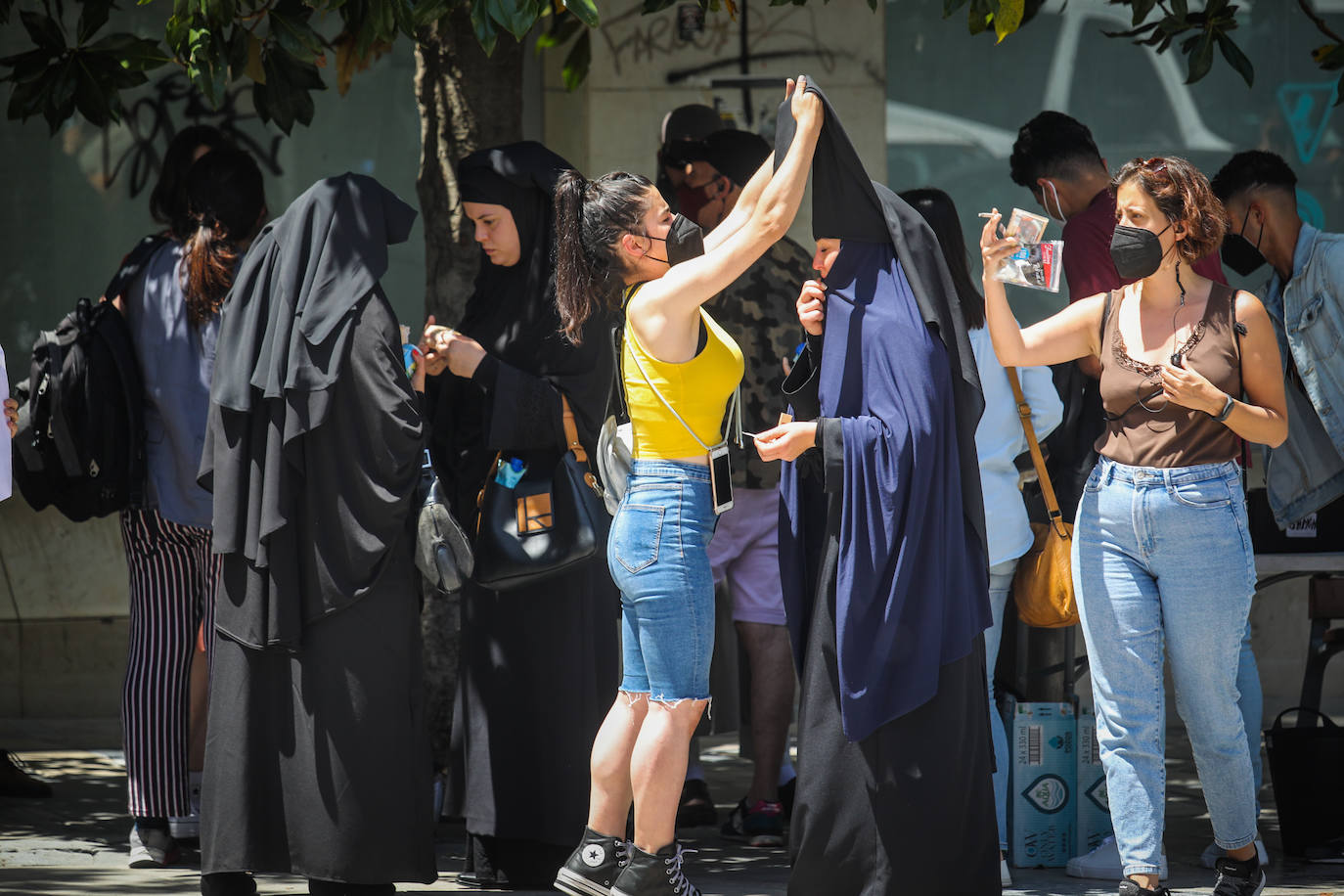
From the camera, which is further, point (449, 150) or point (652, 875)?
point (449, 150)

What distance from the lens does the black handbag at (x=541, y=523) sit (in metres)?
4.83

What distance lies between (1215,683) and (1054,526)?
83 cm

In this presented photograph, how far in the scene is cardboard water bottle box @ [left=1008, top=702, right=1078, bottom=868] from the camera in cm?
522

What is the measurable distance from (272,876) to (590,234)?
2.22 m

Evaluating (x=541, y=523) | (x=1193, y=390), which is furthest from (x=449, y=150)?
(x=1193, y=390)

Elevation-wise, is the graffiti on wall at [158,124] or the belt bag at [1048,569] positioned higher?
the graffiti on wall at [158,124]

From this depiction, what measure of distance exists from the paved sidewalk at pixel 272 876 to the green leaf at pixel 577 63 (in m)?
2.86

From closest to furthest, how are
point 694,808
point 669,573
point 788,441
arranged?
point 788,441 → point 669,573 → point 694,808

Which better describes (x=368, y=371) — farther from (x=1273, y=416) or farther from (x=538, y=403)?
(x=1273, y=416)

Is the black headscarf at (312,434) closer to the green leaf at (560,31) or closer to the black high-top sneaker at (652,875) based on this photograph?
the black high-top sneaker at (652,875)

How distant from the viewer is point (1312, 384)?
537 centimetres

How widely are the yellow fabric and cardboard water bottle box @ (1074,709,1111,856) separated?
170cm

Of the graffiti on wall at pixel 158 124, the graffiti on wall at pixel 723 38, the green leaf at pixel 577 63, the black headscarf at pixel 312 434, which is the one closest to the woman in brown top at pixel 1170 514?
the black headscarf at pixel 312 434

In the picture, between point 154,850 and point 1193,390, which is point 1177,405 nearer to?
point 1193,390
